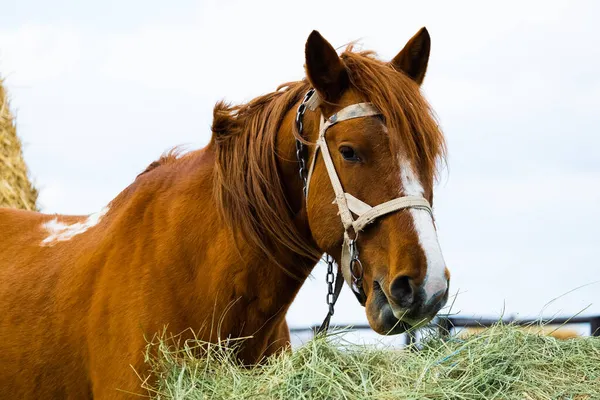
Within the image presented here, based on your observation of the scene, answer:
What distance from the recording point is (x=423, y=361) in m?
2.99

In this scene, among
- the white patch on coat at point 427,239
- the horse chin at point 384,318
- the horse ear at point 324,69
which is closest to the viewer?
the white patch on coat at point 427,239

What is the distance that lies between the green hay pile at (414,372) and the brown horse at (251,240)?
20cm

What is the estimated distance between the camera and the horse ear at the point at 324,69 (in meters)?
3.52

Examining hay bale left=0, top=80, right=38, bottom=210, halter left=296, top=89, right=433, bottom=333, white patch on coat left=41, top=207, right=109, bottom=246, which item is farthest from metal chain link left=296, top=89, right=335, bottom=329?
hay bale left=0, top=80, right=38, bottom=210

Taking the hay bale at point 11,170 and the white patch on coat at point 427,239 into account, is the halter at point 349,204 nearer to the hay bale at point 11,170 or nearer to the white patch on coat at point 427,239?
the white patch on coat at point 427,239

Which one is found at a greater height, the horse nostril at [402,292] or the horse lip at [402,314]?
the horse nostril at [402,292]

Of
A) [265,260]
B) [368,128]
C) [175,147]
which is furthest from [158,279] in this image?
[368,128]

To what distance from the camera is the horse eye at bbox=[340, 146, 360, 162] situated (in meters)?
3.36

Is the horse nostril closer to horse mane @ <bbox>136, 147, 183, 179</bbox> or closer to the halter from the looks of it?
the halter

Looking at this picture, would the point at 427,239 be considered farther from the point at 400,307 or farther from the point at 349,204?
the point at 349,204

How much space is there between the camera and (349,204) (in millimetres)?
3344

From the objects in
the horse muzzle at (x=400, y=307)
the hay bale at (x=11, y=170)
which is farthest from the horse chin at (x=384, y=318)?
the hay bale at (x=11, y=170)

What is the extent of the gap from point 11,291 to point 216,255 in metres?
1.43

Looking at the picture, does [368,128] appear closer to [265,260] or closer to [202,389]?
[265,260]
